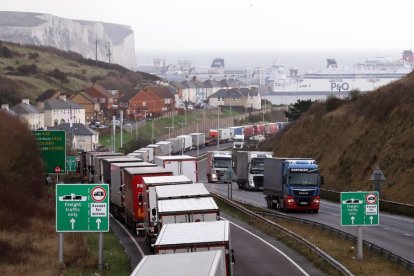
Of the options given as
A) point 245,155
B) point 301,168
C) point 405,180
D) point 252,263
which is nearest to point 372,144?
point 245,155

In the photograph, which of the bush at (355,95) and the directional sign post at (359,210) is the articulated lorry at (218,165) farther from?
the directional sign post at (359,210)

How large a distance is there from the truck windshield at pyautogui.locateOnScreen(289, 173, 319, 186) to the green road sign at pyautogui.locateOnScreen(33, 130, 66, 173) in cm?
1111

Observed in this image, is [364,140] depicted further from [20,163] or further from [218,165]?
[20,163]

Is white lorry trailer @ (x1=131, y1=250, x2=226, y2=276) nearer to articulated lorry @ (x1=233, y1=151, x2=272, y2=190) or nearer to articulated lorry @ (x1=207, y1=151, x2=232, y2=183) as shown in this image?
A: articulated lorry @ (x1=233, y1=151, x2=272, y2=190)

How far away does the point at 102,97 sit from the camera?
193 metres

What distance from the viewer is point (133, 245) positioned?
139 ft

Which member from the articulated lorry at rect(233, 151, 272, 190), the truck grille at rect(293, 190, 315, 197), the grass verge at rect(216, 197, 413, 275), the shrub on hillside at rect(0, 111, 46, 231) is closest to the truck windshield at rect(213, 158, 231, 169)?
the articulated lorry at rect(233, 151, 272, 190)

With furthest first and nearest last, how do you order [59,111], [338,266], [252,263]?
[59,111]
[252,263]
[338,266]

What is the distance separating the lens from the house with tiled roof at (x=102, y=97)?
19075 cm

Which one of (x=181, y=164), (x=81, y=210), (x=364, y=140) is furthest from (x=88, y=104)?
(x=81, y=210)

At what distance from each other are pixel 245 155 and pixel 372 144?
355 inches

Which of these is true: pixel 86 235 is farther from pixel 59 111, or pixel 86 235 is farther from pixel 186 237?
pixel 59 111

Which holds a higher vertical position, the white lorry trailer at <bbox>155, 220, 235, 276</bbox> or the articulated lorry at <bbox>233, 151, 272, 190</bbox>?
the white lorry trailer at <bbox>155, 220, 235, 276</bbox>

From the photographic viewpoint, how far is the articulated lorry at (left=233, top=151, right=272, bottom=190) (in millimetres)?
79688
